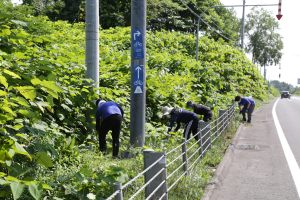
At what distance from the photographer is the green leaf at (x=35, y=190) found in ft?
11.4

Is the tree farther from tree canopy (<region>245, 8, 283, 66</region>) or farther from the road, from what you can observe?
the road

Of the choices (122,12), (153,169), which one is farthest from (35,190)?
(122,12)

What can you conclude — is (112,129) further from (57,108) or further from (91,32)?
(91,32)

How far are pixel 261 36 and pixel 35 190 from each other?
8097cm

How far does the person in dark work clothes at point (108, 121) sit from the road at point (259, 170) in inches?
87.1

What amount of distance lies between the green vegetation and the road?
1598 mm

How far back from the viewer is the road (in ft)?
24.5

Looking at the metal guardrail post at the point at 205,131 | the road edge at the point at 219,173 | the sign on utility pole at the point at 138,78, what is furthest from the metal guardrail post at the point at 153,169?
the metal guardrail post at the point at 205,131

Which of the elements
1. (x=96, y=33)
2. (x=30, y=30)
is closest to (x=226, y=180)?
(x=96, y=33)

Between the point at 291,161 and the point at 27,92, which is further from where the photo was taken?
the point at 291,161

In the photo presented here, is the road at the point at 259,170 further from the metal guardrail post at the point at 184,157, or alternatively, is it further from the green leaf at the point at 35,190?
the green leaf at the point at 35,190

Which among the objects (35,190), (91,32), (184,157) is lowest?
(184,157)

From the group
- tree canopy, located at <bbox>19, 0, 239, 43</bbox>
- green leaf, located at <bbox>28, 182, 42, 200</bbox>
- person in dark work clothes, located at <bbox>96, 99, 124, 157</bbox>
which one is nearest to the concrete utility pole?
person in dark work clothes, located at <bbox>96, 99, 124, 157</bbox>

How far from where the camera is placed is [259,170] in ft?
30.8
